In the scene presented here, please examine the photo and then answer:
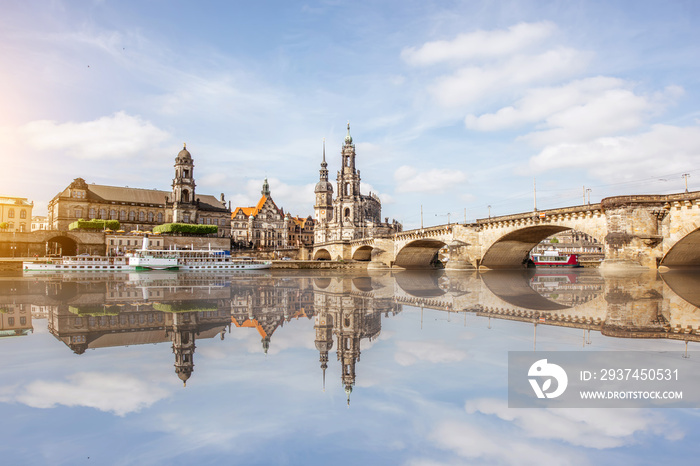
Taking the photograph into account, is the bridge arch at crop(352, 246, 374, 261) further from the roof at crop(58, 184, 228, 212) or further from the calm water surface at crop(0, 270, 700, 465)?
the calm water surface at crop(0, 270, 700, 465)

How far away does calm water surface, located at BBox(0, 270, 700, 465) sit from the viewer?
12.1 ft

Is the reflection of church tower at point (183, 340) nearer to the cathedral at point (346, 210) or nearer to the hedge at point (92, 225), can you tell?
the hedge at point (92, 225)

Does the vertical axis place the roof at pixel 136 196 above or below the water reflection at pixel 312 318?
above

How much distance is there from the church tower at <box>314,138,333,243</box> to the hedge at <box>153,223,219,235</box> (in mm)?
35084

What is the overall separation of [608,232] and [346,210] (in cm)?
8101

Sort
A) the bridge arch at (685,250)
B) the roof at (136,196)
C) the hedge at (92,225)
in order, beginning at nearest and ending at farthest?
the bridge arch at (685,250) → the hedge at (92,225) → the roof at (136,196)

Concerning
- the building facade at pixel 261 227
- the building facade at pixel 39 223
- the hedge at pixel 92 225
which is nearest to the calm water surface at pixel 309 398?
the hedge at pixel 92 225

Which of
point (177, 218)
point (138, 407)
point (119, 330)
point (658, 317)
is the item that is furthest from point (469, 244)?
point (177, 218)

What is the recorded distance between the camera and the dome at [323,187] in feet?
402

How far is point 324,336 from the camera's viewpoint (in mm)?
8242

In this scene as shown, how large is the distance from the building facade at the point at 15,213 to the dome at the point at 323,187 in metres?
66.7

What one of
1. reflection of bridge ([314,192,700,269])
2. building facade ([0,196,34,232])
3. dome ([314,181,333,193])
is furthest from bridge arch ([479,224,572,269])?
building facade ([0,196,34,232])

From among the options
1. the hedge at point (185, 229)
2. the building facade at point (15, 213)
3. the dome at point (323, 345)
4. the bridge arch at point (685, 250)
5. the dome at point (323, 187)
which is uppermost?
the dome at point (323, 187)

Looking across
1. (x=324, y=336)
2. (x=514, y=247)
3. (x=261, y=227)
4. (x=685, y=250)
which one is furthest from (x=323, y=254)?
(x=324, y=336)
